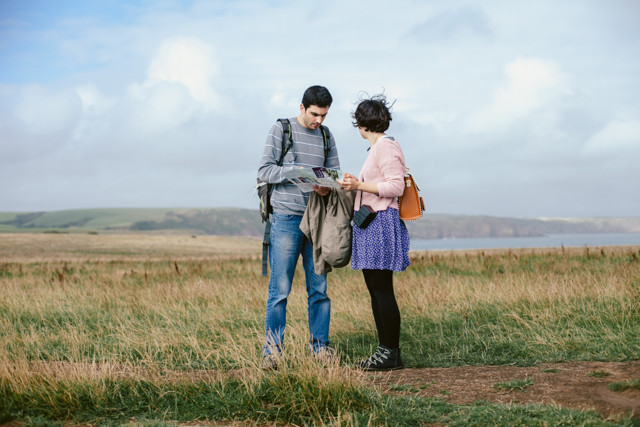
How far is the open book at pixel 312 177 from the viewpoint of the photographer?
13.3ft

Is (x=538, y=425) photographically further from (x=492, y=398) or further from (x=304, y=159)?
(x=304, y=159)

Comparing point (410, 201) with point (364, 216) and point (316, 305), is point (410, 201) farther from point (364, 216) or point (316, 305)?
point (316, 305)

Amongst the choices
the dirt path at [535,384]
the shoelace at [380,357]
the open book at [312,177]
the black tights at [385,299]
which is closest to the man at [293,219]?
the open book at [312,177]

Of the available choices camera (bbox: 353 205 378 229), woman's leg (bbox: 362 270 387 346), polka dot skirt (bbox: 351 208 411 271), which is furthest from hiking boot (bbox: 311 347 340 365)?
camera (bbox: 353 205 378 229)

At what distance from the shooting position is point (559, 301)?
6773 millimetres

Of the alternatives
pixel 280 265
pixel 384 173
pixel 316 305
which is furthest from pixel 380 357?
pixel 384 173

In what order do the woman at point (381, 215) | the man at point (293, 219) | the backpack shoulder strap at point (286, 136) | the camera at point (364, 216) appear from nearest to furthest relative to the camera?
the woman at point (381, 215) → the camera at point (364, 216) → the man at point (293, 219) → the backpack shoulder strap at point (286, 136)

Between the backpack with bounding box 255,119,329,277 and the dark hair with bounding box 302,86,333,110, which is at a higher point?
the dark hair with bounding box 302,86,333,110

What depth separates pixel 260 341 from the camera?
18.4ft

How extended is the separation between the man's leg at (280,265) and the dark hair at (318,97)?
1048 mm

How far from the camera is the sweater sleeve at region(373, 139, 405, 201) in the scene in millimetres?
4090

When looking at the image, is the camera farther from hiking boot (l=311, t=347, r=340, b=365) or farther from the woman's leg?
hiking boot (l=311, t=347, r=340, b=365)

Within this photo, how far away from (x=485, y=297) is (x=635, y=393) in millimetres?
3846

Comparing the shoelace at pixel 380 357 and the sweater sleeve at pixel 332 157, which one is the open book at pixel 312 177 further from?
the shoelace at pixel 380 357
